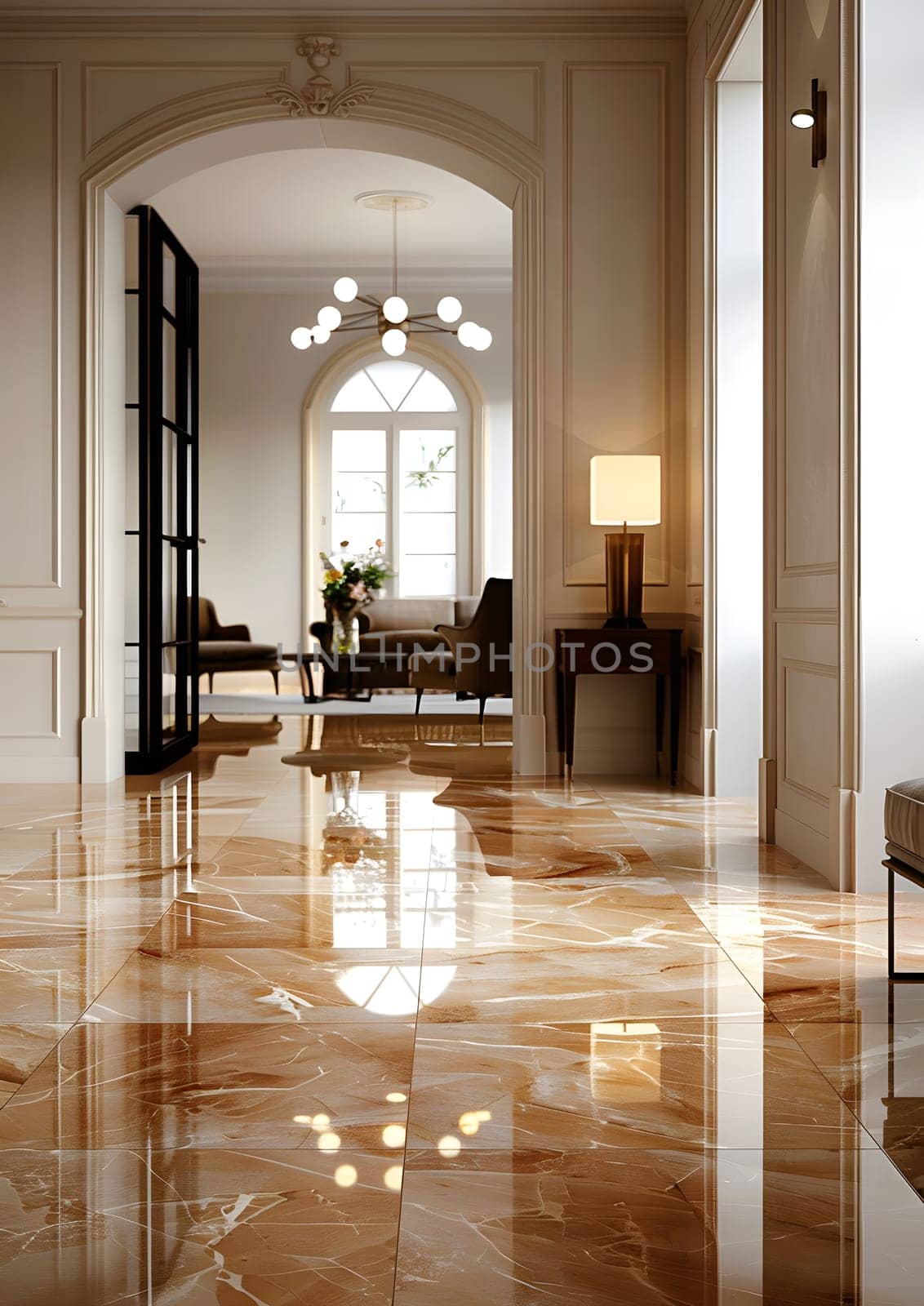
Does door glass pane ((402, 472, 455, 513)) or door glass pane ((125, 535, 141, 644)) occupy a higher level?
door glass pane ((402, 472, 455, 513))

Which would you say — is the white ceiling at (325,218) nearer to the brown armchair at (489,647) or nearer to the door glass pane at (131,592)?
the brown armchair at (489,647)

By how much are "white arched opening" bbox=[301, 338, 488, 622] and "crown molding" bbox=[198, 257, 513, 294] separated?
0.62 m

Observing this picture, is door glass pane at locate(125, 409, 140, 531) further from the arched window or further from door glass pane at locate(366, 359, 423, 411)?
door glass pane at locate(366, 359, 423, 411)

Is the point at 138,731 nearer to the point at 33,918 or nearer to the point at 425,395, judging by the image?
the point at 33,918

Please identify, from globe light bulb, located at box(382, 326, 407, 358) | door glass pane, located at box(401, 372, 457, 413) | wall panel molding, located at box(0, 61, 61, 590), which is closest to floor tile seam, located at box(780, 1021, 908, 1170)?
wall panel molding, located at box(0, 61, 61, 590)

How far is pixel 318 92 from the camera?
529cm

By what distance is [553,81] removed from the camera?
211 inches

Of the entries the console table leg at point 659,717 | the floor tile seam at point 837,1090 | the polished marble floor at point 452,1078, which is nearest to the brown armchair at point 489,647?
the console table leg at point 659,717

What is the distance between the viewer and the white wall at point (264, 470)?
1049 centimetres

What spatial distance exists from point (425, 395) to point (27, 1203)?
955cm

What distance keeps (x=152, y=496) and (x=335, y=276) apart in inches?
208

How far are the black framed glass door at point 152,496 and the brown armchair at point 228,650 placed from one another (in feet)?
8.88

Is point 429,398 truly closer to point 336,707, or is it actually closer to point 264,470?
point 264,470

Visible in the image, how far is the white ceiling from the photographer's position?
7.79 m
